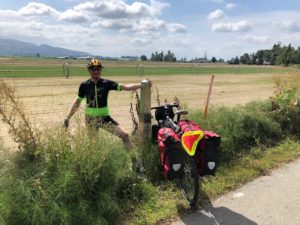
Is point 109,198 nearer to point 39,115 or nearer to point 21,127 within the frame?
point 21,127

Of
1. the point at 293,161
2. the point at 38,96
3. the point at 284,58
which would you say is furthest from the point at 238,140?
the point at 284,58

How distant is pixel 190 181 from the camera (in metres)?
4.91

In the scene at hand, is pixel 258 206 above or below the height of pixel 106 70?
above

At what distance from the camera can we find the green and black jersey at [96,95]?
17.6ft

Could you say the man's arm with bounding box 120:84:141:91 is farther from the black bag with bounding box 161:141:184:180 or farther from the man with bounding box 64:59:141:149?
the black bag with bounding box 161:141:184:180

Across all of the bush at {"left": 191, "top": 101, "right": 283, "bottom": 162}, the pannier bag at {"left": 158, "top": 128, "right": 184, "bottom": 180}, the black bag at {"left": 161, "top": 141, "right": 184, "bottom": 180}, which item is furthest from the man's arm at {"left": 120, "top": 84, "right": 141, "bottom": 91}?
the bush at {"left": 191, "top": 101, "right": 283, "bottom": 162}

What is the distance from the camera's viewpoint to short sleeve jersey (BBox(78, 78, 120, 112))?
17.7 ft

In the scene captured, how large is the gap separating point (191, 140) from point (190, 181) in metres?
0.65

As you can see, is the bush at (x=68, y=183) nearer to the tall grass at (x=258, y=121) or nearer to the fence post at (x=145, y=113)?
the fence post at (x=145, y=113)

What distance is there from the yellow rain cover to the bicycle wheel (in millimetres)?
140

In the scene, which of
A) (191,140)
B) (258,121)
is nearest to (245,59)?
(258,121)

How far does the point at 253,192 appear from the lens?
17.5ft

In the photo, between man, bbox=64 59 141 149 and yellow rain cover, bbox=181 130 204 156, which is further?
man, bbox=64 59 141 149

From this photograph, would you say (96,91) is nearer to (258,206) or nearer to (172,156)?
(172,156)
